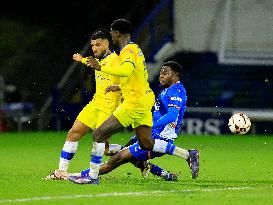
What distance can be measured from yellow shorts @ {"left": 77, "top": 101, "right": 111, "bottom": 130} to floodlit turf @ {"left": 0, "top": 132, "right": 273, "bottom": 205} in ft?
2.31

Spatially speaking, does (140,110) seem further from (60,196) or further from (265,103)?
(265,103)

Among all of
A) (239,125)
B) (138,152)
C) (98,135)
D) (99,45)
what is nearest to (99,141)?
(98,135)

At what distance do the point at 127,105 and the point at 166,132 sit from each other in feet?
3.57

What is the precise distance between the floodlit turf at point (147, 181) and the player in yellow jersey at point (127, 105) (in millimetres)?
399

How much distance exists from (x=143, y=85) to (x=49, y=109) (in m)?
15.9

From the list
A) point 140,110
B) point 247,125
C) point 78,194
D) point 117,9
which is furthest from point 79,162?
point 117,9

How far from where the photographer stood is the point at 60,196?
11.2m

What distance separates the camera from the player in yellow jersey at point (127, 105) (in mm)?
12438

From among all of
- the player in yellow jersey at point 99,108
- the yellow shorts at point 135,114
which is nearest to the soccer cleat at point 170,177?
the yellow shorts at point 135,114

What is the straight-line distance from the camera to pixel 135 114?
1255 centimetres

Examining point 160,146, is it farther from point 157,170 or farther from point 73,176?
point 73,176

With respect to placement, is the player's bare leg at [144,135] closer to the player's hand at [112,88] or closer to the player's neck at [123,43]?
the player's hand at [112,88]

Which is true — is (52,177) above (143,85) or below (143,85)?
below

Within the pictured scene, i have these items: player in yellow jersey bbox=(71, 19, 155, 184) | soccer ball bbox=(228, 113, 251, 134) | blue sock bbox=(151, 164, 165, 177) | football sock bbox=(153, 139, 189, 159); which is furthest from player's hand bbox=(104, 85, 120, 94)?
soccer ball bbox=(228, 113, 251, 134)
